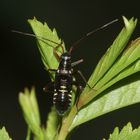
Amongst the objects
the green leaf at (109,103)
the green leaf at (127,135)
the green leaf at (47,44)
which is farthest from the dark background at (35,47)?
the green leaf at (127,135)

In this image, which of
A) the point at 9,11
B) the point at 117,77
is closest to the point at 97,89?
the point at 117,77

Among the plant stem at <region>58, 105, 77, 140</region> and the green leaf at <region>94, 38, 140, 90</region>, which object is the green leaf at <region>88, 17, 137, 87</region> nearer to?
the green leaf at <region>94, 38, 140, 90</region>

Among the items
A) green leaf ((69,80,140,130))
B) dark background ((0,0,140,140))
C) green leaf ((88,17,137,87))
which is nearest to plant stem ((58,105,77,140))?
green leaf ((69,80,140,130))

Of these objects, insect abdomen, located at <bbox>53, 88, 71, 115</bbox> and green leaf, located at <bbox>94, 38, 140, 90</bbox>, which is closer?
green leaf, located at <bbox>94, 38, 140, 90</bbox>

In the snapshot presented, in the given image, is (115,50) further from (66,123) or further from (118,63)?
(66,123)

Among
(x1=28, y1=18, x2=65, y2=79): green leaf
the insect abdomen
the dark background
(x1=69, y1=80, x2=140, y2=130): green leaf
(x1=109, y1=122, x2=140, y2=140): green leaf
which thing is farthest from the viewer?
the dark background

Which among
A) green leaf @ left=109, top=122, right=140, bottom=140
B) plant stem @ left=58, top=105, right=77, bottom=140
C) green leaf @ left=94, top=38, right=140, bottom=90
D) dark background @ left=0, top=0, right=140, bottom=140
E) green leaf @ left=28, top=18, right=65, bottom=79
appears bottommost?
green leaf @ left=109, top=122, right=140, bottom=140

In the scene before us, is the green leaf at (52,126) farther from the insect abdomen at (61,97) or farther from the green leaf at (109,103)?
the insect abdomen at (61,97)
